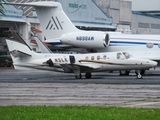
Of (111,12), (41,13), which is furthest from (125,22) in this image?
(41,13)

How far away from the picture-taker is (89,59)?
1681 inches

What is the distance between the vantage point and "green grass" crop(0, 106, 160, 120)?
14664 millimetres

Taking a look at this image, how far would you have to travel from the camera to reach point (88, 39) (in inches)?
1874

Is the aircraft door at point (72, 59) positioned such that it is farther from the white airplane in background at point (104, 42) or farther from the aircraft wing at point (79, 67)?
the white airplane in background at point (104, 42)

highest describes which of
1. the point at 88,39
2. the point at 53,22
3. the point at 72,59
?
the point at 53,22

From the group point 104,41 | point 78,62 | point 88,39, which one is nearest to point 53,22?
point 88,39

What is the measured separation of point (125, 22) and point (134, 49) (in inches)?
2120

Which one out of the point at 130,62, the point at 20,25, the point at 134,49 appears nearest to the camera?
A: the point at 130,62

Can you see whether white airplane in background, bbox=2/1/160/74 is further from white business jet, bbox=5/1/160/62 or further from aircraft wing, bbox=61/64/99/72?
aircraft wing, bbox=61/64/99/72

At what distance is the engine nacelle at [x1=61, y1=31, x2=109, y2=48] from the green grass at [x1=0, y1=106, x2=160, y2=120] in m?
30.1

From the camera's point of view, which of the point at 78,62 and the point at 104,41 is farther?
the point at 104,41

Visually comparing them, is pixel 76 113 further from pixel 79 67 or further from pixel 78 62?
pixel 78 62

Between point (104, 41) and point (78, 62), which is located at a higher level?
point (104, 41)

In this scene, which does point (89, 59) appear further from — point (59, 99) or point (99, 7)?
point (99, 7)
